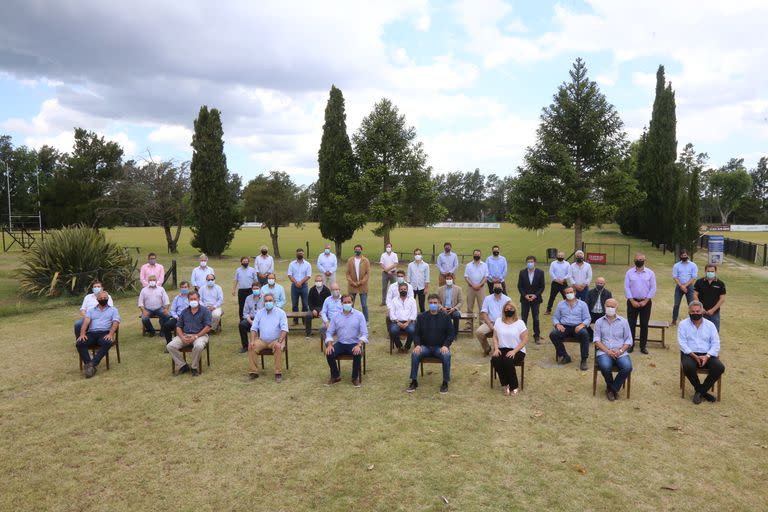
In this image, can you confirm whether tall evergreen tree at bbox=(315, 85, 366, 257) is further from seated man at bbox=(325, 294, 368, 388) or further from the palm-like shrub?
seated man at bbox=(325, 294, 368, 388)

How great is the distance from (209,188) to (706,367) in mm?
30826

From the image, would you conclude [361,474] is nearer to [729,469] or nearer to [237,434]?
[237,434]

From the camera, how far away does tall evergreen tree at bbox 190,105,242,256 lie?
33062 mm

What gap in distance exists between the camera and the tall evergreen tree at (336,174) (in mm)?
30281

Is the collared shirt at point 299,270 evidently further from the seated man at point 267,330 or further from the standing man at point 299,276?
the seated man at point 267,330

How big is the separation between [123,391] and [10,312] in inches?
348

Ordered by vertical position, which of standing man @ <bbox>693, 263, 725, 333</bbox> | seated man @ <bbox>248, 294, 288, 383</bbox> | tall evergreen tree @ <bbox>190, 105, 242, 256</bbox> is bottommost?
seated man @ <bbox>248, 294, 288, 383</bbox>

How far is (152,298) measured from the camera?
11211 mm

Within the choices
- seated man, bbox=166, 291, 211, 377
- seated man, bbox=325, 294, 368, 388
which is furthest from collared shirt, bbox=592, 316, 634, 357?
seated man, bbox=166, 291, 211, 377

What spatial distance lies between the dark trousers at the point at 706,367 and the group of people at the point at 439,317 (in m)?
0.01

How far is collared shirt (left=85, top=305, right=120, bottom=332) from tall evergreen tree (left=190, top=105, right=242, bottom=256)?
24319mm

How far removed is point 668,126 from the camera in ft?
123

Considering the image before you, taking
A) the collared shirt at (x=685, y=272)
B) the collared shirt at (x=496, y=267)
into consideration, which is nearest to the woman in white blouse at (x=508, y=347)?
the collared shirt at (x=496, y=267)

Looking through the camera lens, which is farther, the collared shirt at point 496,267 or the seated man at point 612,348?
the collared shirt at point 496,267
